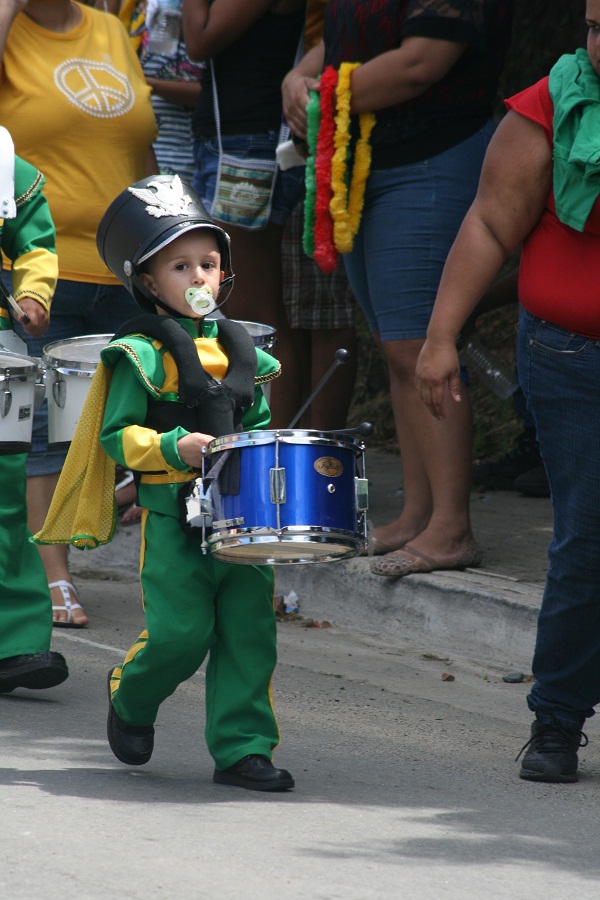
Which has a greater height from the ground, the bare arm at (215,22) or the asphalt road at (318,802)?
the bare arm at (215,22)

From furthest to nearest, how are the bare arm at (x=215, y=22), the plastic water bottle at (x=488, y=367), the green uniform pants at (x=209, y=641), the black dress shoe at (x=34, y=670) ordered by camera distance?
the plastic water bottle at (x=488, y=367) < the bare arm at (x=215, y=22) < the black dress shoe at (x=34, y=670) < the green uniform pants at (x=209, y=641)

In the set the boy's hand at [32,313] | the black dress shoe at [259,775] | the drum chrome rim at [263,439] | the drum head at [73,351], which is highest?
the boy's hand at [32,313]

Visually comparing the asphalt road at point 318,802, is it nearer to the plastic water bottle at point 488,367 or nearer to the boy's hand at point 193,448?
the boy's hand at point 193,448

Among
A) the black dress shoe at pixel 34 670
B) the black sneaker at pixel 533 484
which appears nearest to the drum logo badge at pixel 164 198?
the black dress shoe at pixel 34 670

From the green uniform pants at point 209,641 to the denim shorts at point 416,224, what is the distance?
208 centimetres

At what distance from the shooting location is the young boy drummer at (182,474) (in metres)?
3.96

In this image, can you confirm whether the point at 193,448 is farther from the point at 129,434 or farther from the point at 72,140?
the point at 72,140

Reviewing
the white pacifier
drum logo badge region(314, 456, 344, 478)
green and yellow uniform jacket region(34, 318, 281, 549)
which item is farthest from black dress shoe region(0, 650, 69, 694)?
drum logo badge region(314, 456, 344, 478)

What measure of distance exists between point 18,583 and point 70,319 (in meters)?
1.41

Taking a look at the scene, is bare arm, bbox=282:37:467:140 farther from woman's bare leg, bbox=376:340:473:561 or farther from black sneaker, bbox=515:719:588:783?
black sneaker, bbox=515:719:588:783

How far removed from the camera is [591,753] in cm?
459

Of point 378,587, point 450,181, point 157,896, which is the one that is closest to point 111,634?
point 378,587

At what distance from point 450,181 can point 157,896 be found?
11.4 feet

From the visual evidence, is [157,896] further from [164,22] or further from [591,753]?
[164,22]
